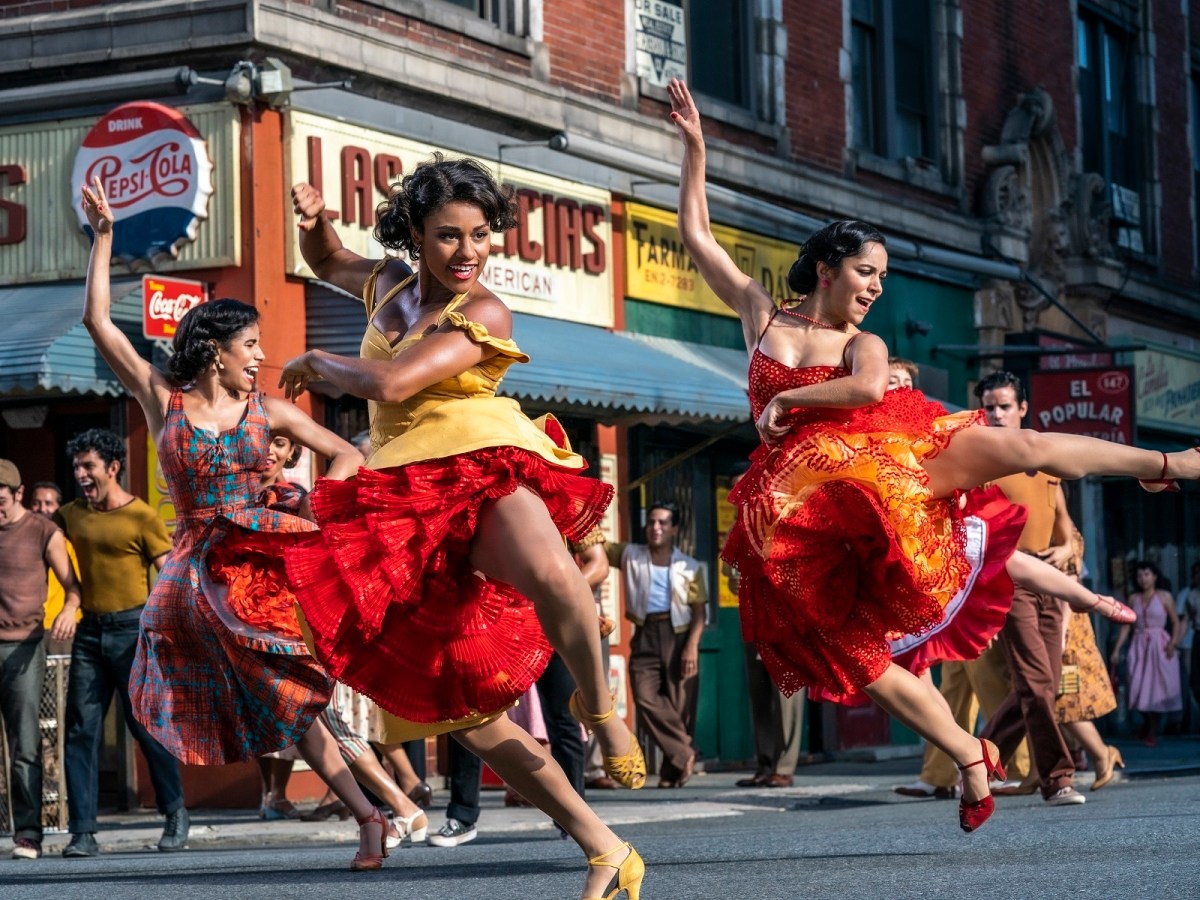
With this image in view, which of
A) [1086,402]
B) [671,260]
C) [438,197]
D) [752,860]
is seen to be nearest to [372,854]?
[752,860]

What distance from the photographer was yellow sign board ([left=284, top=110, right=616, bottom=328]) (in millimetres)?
13719

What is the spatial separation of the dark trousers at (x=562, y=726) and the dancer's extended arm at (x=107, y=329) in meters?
2.53

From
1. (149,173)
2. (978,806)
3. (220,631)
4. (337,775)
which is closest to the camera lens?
(978,806)

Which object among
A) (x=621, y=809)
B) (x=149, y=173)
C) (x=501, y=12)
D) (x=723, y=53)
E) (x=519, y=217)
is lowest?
(x=621, y=809)

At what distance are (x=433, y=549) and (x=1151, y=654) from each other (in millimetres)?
Answer: 16300

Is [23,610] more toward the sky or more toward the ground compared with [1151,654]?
more toward the sky

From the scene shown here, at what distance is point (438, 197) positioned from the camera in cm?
617

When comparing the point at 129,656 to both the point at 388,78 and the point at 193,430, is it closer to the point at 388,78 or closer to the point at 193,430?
the point at 193,430

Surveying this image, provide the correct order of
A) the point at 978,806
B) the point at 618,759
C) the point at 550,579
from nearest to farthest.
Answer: the point at 550,579, the point at 618,759, the point at 978,806

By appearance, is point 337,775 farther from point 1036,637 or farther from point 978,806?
point 1036,637

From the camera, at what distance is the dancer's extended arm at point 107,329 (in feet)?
25.9

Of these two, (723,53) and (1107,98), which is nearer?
(723,53)

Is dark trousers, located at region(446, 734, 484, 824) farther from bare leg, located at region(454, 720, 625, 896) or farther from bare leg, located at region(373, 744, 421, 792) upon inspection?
bare leg, located at region(454, 720, 625, 896)

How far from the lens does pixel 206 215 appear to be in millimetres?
13500
